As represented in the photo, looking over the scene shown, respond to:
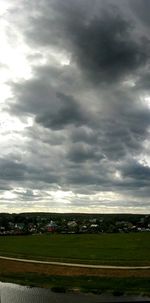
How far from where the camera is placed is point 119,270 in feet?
167

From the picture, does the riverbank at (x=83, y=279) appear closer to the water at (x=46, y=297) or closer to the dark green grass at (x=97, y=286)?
the dark green grass at (x=97, y=286)

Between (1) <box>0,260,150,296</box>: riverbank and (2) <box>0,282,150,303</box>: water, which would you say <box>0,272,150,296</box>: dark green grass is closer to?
(1) <box>0,260,150,296</box>: riverbank

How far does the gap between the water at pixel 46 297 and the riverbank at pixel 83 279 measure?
60.3 inches

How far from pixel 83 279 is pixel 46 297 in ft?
42.1

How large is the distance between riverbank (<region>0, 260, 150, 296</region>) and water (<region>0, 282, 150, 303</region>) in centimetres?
153

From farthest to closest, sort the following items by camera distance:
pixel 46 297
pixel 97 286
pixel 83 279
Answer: pixel 83 279
pixel 97 286
pixel 46 297

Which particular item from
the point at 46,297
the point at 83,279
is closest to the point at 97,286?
the point at 46,297

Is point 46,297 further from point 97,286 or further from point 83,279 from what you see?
point 83,279

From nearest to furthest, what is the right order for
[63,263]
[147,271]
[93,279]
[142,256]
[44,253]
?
1. [93,279]
2. [147,271]
3. [63,263]
4. [142,256]
5. [44,253]

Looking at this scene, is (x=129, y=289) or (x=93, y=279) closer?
(x=129, y=289)

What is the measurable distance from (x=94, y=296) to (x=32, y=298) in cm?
399

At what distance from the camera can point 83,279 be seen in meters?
42.3

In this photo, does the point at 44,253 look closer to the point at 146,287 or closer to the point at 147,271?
the point at 147,271

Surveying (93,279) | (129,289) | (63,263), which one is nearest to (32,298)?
(129,289)
